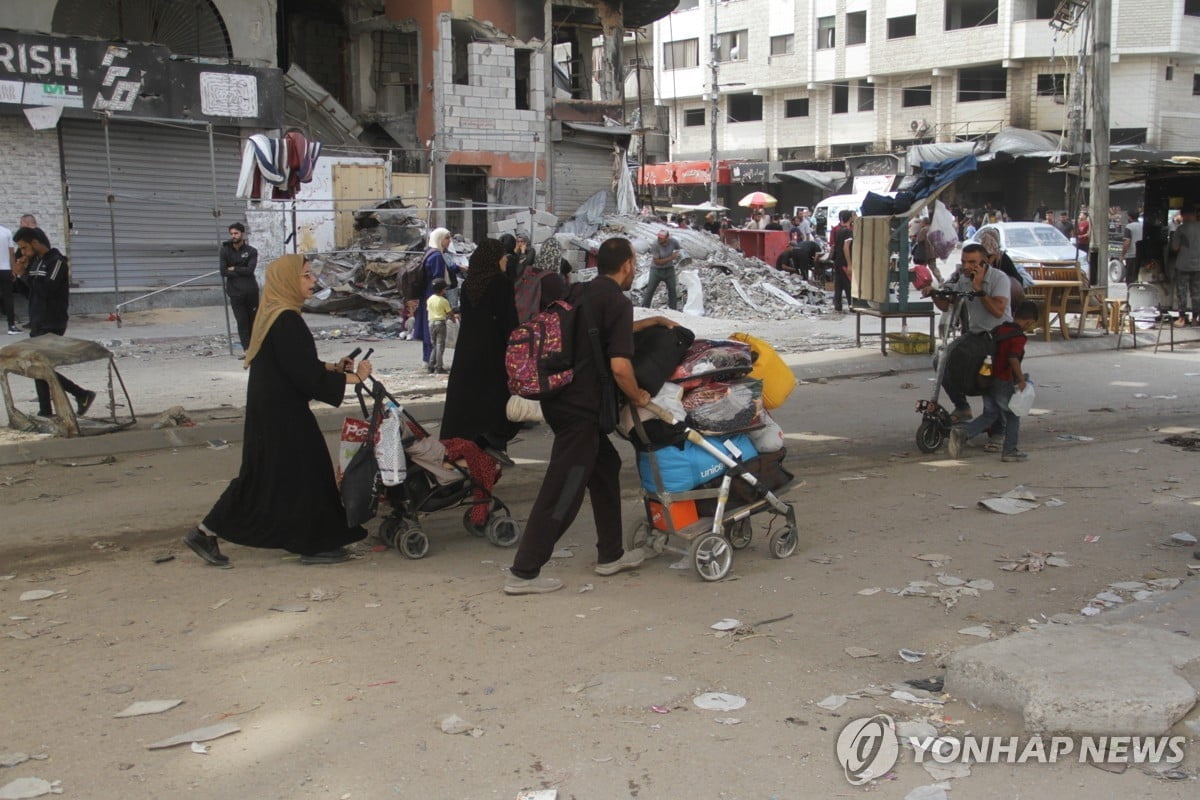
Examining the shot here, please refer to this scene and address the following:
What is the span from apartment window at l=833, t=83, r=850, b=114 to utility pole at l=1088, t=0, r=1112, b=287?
33.2 meters

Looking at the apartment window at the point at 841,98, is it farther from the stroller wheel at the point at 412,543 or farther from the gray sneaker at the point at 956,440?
the stroller wheel at the point at 412,543

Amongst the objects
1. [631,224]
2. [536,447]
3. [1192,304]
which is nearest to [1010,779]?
[536,447]

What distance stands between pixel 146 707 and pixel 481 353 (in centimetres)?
367

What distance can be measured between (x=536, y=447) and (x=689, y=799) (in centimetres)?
613

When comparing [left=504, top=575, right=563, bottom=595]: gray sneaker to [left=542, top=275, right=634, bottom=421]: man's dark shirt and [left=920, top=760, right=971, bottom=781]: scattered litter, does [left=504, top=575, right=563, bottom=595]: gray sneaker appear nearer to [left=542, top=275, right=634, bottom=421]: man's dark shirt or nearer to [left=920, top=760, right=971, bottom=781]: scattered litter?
[left=542, top=275, right=634, bottom=421]: man's dark shirt

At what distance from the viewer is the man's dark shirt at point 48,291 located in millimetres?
10602

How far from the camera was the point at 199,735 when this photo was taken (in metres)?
4.04

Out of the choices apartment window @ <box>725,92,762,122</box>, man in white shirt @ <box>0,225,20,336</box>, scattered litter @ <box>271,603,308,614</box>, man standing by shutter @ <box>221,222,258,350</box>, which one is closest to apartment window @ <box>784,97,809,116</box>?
apartment window @ <box>725,92,762,122</box>

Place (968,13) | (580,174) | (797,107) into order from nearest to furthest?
(580,174) < (968,13) < (797,107)

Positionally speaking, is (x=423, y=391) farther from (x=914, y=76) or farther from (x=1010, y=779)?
(x=914, y=76)

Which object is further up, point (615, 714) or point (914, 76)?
point (914, 76)

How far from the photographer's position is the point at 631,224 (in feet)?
88.0

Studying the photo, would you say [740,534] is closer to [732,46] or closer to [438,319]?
[438,319]

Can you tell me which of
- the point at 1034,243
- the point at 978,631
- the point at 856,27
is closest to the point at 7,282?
the point at 978,631
